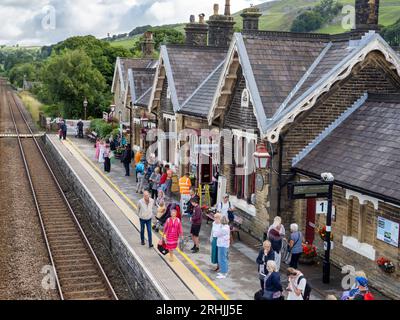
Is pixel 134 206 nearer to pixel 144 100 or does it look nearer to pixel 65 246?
pixel 65 246

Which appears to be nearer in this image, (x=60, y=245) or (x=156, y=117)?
(x=60, y=245)

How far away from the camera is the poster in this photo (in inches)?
444

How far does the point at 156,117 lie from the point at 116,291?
43.6 ft

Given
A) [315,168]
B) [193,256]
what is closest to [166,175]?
[193,256]

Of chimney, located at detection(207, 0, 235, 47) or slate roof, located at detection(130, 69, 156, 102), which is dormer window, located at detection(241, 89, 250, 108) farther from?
slate roof, located at detection(130, 69, 156, 102)

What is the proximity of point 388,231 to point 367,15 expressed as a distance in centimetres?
661

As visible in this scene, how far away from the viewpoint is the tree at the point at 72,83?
49.4 meters

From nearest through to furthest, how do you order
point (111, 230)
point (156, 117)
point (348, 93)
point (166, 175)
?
point (348, 93), point (111, 230), point (166, 175), point (156, 117)

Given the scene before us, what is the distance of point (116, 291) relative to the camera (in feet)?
45.2

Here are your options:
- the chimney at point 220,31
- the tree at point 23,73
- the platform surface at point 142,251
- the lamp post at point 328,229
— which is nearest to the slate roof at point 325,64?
the lamp post at point 328,229

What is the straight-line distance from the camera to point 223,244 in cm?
1261

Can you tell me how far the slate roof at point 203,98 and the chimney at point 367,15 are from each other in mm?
5950

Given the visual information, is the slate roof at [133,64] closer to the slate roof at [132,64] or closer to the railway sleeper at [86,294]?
the slate roof at [132,64]
